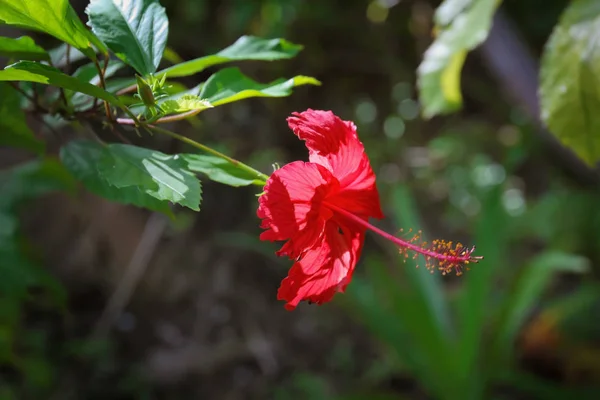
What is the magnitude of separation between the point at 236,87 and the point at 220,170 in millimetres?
75

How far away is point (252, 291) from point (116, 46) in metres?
1.57

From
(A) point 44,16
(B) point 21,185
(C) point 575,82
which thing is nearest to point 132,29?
(A) point 44,16

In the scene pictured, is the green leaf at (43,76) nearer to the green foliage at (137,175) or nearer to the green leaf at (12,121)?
the green foliage at (137,175)

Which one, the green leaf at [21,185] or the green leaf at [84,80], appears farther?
the green leaf at [21,185]

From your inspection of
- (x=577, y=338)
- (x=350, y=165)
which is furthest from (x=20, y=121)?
(x=577, y=338)

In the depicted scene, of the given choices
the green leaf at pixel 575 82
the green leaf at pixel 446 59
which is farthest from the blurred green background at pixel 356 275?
the green leaf at pixel 575 82

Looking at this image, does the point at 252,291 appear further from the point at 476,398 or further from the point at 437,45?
the point at 437,45

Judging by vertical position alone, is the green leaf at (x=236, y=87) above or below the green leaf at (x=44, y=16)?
below

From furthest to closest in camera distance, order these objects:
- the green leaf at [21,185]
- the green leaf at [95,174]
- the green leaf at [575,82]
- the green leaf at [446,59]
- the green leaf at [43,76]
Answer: the green leaf at [21,185], the green leaf at [446,59], the green leaf at [575,82], the green leaf at [95,174], the green leaf at [43,76]

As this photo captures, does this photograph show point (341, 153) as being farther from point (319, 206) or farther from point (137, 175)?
point (137, 175)

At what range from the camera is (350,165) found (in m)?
0.51

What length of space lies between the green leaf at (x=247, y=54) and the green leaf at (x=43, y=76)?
0.12 metres

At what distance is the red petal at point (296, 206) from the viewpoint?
45 centimetres

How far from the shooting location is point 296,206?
471mm
